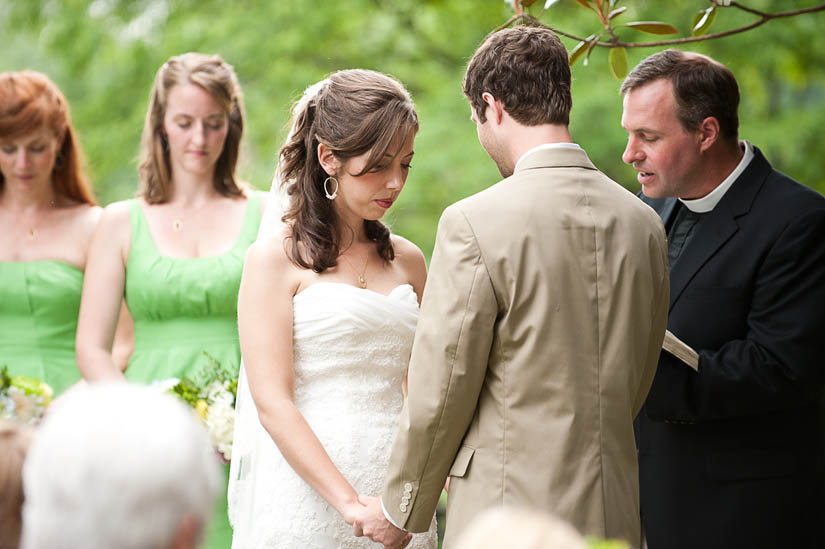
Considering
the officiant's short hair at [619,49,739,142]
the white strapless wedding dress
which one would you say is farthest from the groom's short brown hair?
the officiant's short hair at [619,49,739,142]

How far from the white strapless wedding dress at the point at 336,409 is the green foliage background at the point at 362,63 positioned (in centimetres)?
477

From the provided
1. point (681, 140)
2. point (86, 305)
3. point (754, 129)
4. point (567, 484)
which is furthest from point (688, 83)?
point (754, 129)

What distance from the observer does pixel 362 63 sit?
940 centimetres

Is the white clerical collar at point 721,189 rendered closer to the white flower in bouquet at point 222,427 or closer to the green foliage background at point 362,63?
the white flower in bouquet at point 222,427

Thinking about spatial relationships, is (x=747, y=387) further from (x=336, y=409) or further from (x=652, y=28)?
(x=336, y=409)

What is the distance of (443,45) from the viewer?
9500 mm


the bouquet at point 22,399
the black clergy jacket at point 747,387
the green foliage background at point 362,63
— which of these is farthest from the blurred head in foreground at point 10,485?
the green foliage background at point 362,63

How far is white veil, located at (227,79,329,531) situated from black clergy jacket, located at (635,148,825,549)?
1449 millimetres

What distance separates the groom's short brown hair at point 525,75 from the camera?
2836mm

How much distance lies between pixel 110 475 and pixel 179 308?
289 cm

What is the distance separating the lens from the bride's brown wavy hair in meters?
3.24

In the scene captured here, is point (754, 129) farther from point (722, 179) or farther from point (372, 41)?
point (722, 179)

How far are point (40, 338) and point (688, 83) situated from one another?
3.20m

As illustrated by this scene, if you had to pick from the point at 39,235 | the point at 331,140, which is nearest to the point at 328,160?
the point at 331,140
